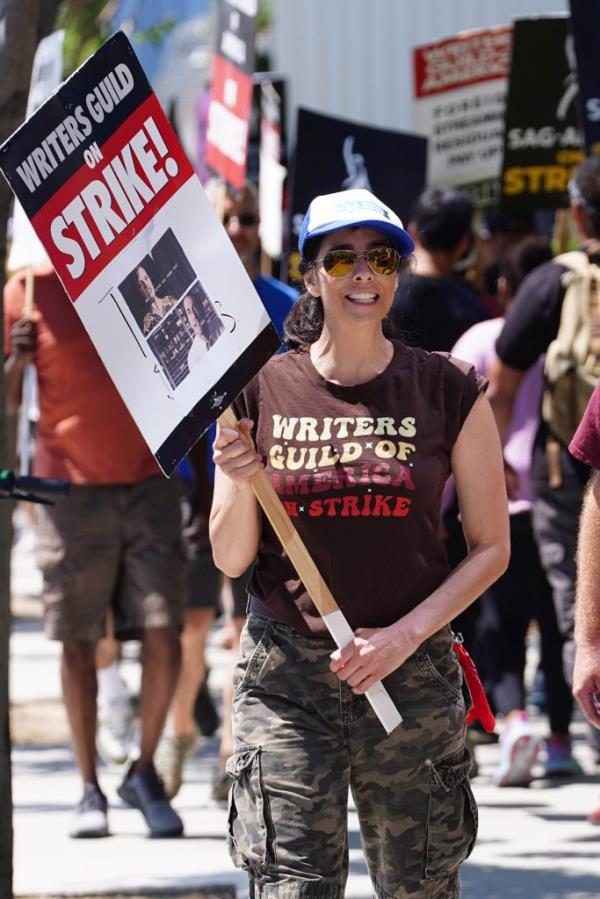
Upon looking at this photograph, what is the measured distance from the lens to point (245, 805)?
4250mm

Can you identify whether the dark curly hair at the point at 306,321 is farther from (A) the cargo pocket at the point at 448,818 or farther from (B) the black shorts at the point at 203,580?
(B) the black shorts at the point at 203,580

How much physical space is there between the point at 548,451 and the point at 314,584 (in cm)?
323

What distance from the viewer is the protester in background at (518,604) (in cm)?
771

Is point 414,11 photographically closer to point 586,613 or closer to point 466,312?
point 466,312

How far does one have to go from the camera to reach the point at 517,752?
304 inches

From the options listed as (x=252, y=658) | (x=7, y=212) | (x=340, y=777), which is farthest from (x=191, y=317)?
(x=7, y=212)

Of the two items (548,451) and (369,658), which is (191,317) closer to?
(369,658)

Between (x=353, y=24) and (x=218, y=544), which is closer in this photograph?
(x=218, y=544)

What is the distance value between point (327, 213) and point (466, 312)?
367cm

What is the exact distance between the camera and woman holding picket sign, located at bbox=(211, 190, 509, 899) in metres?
4.20

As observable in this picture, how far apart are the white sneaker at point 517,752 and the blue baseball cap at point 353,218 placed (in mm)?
3693

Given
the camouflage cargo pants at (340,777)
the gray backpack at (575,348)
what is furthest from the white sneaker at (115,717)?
the camouflage cargo pants at (340,777)

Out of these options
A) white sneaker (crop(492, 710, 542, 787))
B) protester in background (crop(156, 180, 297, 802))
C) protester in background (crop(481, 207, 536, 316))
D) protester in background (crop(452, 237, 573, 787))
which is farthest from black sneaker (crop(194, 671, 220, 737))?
protester in background (crop(481, 207, 536, 316))

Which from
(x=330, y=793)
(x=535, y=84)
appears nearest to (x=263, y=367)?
(x=330, y=793)
